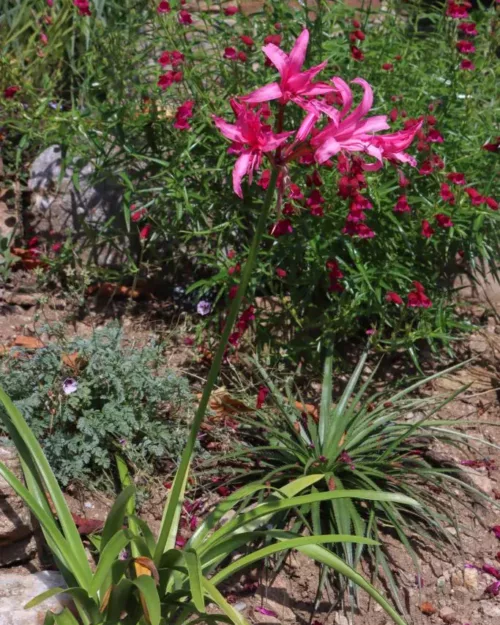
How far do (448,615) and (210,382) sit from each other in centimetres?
138

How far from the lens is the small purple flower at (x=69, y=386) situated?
2.98m

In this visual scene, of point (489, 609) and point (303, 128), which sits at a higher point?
point (303, 128)

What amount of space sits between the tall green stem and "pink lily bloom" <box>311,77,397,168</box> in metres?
0.12

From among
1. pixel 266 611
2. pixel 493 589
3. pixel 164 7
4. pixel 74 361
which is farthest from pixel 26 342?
pixel 493 589

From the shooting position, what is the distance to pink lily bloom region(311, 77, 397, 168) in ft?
5.66

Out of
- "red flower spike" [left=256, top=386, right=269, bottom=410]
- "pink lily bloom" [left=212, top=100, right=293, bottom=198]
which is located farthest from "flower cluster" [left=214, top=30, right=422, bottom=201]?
"red flower spike" [left=256, top=386, right=269, bottom=410]

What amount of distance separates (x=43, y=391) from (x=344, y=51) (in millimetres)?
2167

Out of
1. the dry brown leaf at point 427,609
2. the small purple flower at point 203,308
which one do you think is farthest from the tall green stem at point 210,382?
the small purple flower at point 203,308

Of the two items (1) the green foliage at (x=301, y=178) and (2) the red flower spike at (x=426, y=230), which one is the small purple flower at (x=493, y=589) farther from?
(2) the red flower spike at (x=426, y=230)

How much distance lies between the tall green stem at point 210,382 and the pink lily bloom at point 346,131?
12cm

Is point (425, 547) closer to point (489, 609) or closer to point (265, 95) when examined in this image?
point (489, 609)

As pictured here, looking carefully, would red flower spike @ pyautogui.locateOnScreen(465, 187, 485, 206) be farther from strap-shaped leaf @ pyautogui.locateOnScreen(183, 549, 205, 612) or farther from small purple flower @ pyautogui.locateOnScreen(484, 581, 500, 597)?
strap-shaped leaf @ pyautogui.locateOnScreen(183, 549, 205, 612)

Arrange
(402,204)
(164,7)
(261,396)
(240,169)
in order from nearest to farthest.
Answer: (240,169)
(261,396)
(402,204)
(164,7)

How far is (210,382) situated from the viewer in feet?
6.93
